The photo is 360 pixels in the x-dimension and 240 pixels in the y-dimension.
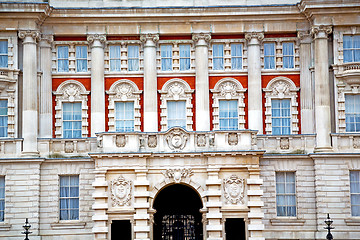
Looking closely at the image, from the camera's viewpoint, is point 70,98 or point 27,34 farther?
point 70,98

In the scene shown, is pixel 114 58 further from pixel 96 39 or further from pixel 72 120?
pixel 72 120

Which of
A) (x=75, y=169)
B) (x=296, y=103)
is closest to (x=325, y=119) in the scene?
(x=296, y=103)

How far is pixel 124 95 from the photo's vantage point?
42844mm

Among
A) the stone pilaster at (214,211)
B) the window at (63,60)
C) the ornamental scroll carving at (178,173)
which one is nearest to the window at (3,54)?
the window at (63,60)

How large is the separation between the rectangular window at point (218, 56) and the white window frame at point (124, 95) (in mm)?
4716

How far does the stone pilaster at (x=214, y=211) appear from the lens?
126ft

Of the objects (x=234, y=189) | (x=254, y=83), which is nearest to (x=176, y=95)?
(x=254, y=83)

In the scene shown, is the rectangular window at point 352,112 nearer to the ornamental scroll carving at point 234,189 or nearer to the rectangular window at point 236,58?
the rectangular window at point 236,58

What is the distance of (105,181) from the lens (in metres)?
38.8

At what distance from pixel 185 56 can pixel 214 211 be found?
9.84 metres

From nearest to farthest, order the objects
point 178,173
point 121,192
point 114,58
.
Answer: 1. point 121,192
2. point 178,173
3. point 114,58

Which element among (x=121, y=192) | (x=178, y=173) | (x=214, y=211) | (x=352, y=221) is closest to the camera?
(x=214, y=211)

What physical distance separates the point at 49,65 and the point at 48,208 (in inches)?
324

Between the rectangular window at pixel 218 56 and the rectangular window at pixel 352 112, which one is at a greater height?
the rectangular window at pixel 218 56
